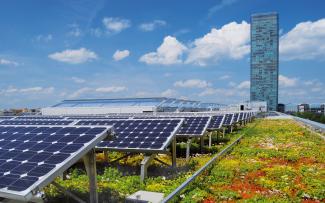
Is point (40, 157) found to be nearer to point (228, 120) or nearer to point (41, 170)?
point (41, 170)

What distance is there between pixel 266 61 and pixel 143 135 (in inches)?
7071

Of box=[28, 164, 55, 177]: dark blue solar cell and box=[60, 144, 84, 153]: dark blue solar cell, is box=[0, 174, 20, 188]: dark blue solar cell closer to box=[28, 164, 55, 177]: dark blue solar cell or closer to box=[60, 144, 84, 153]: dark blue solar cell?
box=[28, 164, 55, 177]: dark blue solar cell

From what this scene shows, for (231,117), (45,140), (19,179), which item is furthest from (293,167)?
(231,117)

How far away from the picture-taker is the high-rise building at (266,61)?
178750 millimetres

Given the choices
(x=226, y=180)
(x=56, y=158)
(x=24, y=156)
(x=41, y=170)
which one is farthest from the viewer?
(x=226, y=180)

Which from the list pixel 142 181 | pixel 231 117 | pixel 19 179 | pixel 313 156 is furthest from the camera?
pixel 231 117

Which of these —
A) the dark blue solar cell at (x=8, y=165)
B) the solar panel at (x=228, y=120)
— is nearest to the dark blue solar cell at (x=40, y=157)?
the dark blue solar cell at (x=8, y=165)

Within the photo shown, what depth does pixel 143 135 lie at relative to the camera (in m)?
13.9

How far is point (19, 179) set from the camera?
6.51m

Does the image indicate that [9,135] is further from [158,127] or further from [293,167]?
[293,167]

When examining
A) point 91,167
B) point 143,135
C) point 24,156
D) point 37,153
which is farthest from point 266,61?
point 24,156

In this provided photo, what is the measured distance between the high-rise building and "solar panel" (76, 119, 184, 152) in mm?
171147

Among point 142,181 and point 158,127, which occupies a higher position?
→ point 158,127

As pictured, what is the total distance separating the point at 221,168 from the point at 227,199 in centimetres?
428
